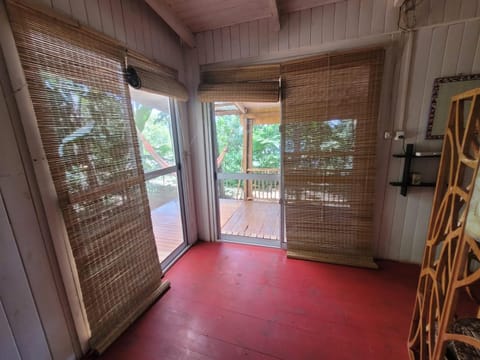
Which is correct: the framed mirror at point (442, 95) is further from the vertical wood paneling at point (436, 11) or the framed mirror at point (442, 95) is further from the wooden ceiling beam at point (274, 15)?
the wooden ceiling beam at point (274, 15)

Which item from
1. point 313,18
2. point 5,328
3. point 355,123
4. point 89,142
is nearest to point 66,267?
point 5,328

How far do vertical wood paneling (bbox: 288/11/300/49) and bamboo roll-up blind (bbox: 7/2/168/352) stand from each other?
148 centimetres

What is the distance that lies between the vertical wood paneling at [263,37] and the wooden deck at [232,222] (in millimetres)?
1874

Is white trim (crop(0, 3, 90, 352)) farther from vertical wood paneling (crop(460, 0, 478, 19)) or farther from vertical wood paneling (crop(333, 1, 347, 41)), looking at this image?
vertical wood paneling (crop(460, 0, 478, 19))

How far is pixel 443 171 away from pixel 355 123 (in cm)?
102

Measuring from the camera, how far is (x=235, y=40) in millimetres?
2133

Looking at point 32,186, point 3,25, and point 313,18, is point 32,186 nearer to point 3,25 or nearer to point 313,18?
point 3,25

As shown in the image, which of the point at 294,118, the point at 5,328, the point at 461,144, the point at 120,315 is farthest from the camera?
the point at 294,118

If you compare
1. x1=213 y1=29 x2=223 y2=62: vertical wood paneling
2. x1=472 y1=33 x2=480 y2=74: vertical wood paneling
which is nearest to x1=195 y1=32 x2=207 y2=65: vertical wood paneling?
x1=213 y1=29 x2=223 y2=62: vertical wood paneling

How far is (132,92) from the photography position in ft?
5.81

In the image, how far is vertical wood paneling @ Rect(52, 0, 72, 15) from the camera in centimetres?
116

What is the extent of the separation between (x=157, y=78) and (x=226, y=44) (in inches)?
33.4

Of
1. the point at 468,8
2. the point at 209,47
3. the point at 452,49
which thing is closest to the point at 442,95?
the point at 452,49

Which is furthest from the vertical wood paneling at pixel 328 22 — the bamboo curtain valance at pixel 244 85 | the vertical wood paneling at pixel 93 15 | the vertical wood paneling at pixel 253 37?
the vertical wood paneling at pixel 93 15
